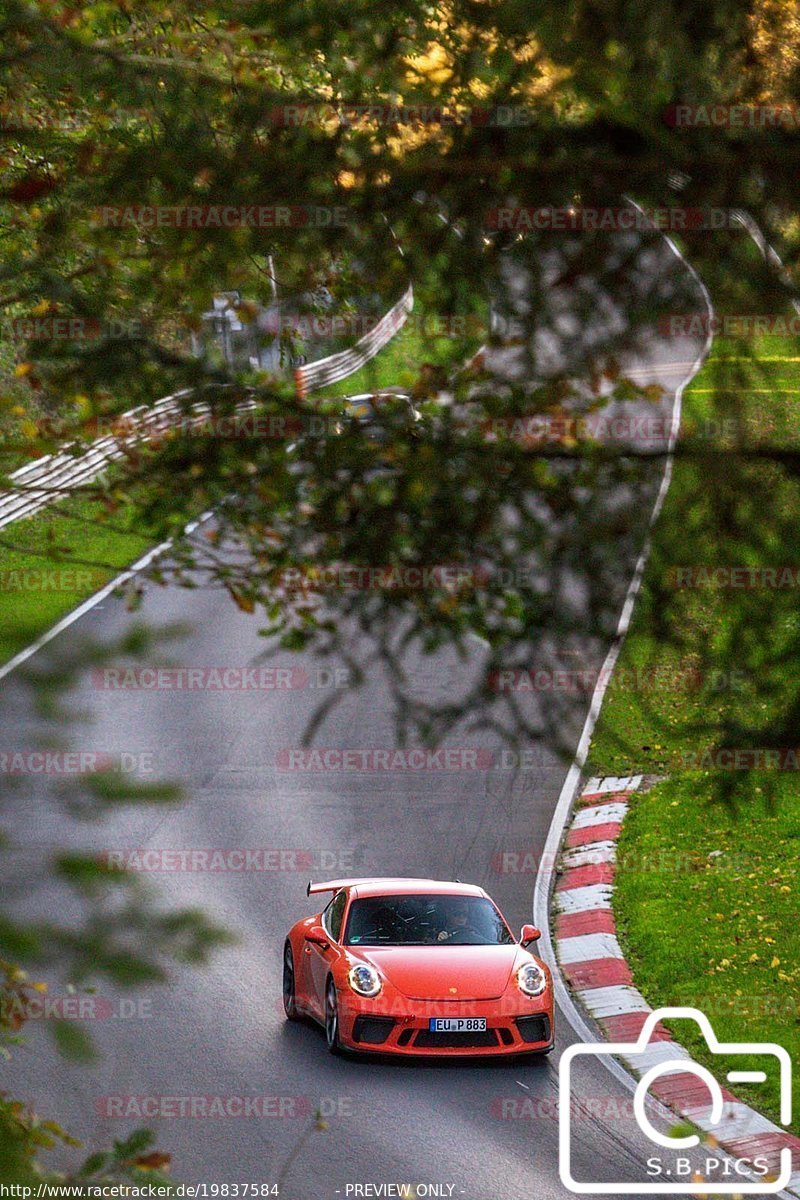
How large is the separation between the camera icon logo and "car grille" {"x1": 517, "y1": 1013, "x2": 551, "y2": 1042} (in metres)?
0.25

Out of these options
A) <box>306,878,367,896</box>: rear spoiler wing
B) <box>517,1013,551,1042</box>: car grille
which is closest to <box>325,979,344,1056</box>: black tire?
<box>306,878,367,896</box>: rear spoiler wing

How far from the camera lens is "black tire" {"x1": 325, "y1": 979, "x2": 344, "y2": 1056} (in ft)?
39.0

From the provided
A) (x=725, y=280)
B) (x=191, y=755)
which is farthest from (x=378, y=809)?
(x=725, y=280)

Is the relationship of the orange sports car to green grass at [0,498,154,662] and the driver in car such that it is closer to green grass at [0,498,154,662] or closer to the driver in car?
the driver in car

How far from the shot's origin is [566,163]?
555 cm

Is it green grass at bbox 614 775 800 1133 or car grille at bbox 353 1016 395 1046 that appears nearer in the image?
car grille at bbox 353 1016 395 1046

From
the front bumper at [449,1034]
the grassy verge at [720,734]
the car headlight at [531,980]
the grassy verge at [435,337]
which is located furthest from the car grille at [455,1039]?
the grassy verge at [435,337]

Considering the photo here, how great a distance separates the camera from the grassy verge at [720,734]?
5.82 metres

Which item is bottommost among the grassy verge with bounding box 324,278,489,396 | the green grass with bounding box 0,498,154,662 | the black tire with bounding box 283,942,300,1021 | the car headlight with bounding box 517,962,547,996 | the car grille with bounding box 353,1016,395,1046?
the green grass with bounding box 0,498,154,662

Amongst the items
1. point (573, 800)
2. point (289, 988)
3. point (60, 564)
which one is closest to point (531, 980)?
point (289, 988)

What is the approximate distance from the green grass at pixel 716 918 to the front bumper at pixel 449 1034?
152cm

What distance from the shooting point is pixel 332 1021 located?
1197 cm

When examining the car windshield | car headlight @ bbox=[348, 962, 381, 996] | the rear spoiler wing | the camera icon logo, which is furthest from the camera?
the rear spoiler wing

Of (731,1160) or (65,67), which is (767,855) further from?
(65,67)
